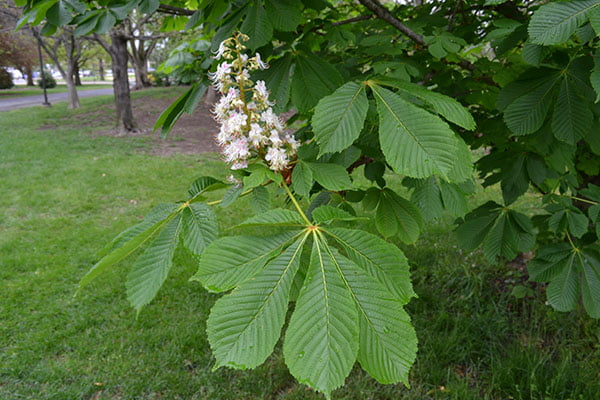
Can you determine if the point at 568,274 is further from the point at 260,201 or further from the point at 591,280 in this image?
the point at 260,201

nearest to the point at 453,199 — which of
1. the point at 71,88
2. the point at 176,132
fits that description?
the point at 176,132

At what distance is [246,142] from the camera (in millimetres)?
1024

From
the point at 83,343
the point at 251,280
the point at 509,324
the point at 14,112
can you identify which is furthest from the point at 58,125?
the point at 251,280

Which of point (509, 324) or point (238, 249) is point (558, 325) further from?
point (238, 249)

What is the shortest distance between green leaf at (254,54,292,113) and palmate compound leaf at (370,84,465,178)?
574 millimetres

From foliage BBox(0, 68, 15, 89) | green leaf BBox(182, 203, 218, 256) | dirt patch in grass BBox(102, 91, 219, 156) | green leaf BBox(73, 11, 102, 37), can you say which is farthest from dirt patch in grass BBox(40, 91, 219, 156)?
foliage BBox(0, 68, 15, 89)

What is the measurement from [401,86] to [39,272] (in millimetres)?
4283

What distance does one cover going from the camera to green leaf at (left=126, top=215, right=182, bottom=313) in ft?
2.63

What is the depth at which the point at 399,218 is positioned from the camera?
154 cm

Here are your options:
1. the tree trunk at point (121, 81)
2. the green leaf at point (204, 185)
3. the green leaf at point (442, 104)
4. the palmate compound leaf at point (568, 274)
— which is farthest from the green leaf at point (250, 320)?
the tree trunk at point (121, 81)

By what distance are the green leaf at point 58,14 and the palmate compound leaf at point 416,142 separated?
51.3 inches

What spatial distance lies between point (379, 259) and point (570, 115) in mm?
1081

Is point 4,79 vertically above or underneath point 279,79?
above

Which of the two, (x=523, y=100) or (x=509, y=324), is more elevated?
(x=523, y=100)
